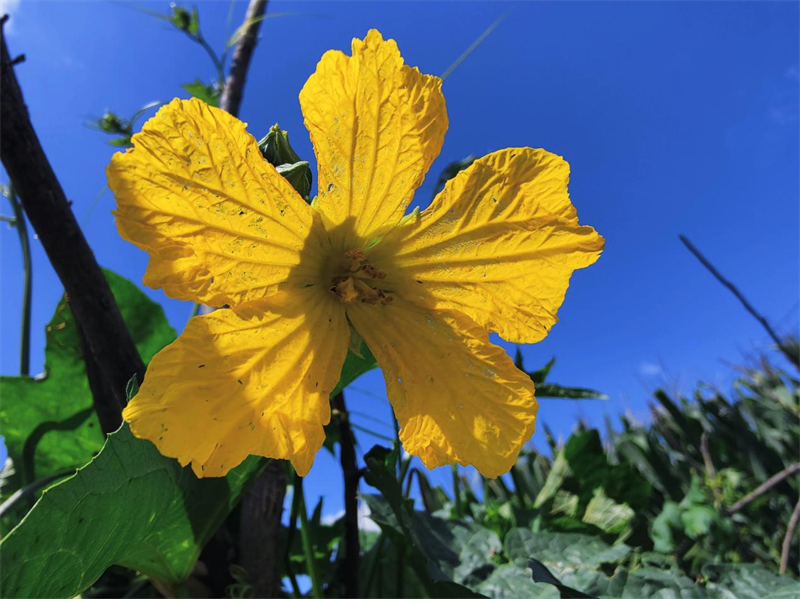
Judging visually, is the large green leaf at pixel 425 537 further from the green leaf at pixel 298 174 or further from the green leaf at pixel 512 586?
the green leaf at pixel 298 174

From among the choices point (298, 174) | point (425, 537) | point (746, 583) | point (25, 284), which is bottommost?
point (746, 583)

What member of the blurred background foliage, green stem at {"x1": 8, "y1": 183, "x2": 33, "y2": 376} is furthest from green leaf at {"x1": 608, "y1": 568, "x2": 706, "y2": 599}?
green stem at {"x1": 8, "y1": 183, "x2": 33, "y2": 376}

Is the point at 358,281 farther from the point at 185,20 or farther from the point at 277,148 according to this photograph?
the point at 185,20

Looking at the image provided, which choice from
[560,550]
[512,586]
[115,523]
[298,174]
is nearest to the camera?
[115,523]

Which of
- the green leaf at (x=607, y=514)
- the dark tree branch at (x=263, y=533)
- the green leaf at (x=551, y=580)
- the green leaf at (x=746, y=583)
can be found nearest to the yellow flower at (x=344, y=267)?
the green leaf at (x=551, y=580)

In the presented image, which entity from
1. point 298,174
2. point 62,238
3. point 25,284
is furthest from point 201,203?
point 25,284

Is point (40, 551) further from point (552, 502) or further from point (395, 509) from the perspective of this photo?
point (552, 502)

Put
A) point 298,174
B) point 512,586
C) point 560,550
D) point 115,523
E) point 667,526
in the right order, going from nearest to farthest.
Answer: point 115,523
point 298,174
point 512,586
point 560,550
point 667,526
